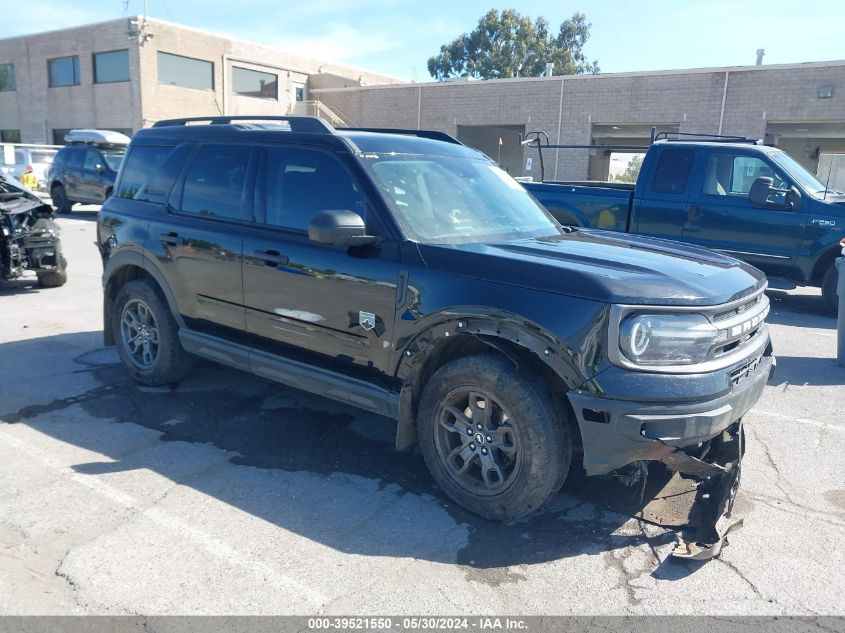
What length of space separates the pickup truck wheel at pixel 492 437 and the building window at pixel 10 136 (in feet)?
138

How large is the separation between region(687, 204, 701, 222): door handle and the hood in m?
5.47

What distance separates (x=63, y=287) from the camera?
388 inches

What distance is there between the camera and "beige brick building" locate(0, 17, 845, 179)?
22.8 m

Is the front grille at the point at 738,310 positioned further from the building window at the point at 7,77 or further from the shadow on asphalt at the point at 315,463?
the building window at the point at 7,77

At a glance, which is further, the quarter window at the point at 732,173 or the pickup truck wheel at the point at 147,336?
the quarter window at the point at 732,173

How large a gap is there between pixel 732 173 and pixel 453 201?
642cm

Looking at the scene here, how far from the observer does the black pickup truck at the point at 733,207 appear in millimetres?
8812

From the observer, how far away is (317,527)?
352 cm

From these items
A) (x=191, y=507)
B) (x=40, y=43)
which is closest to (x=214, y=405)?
(x=191, y=507)

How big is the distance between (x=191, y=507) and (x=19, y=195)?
312 inches

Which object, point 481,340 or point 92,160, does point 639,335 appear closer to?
point 481,340

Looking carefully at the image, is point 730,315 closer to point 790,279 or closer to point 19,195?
point 790,279

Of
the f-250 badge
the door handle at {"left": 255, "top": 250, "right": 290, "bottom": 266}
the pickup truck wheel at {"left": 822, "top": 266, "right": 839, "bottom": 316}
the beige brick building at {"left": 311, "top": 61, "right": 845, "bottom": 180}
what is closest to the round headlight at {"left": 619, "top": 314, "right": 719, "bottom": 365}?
the f-250 badge

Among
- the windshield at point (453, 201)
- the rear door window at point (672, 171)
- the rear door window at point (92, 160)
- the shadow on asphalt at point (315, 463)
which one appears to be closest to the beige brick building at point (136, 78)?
the rear door window at point (92, 160)
